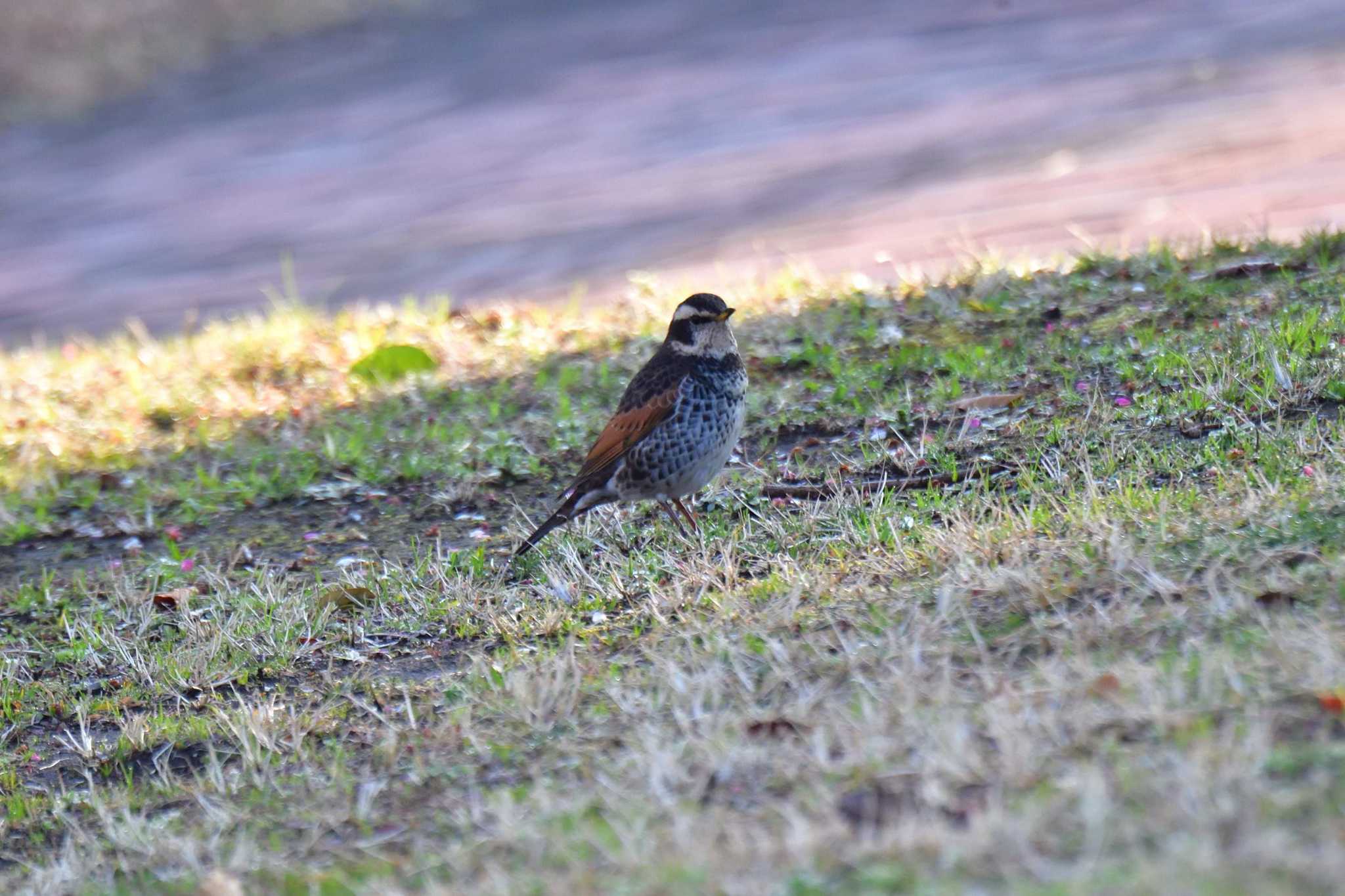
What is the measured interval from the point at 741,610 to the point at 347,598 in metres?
1.40

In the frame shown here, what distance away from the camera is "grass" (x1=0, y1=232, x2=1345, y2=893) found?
3133mm

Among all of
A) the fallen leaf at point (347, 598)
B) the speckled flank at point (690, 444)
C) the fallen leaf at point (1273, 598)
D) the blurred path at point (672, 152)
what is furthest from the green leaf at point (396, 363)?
the fallen leaf at point (1273, 598)

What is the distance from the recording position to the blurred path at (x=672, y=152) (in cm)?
963

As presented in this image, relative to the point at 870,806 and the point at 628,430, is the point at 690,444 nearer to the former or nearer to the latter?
the point at 628,430

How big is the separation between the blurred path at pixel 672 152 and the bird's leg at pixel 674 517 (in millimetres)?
3072

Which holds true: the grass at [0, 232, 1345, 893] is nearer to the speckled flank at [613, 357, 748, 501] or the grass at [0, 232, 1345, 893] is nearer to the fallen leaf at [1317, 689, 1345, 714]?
the fallen leaf at [1317, 689, 1345, 714]

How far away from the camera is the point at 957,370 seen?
632 centimetres

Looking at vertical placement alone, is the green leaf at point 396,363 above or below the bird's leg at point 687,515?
above

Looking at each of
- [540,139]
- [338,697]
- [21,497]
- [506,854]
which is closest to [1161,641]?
[506,854]

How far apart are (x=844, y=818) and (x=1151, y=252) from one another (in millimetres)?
4722

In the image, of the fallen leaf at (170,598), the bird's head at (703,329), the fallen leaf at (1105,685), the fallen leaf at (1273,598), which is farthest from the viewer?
the bird's head at (703,329)

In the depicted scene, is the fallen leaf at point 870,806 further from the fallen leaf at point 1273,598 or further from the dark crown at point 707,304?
the dark crown at point 707,304

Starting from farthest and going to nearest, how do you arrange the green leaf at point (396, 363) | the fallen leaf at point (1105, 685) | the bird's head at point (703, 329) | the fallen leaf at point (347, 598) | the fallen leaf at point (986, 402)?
the green leaf at point (396, 363), the fallen leaf at point (986, 402), the bird's head at point (703, 329), the fallen leaf at point (347, 598), the fallen leaf at point (1105, 685)

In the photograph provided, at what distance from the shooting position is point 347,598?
5.23 meters
